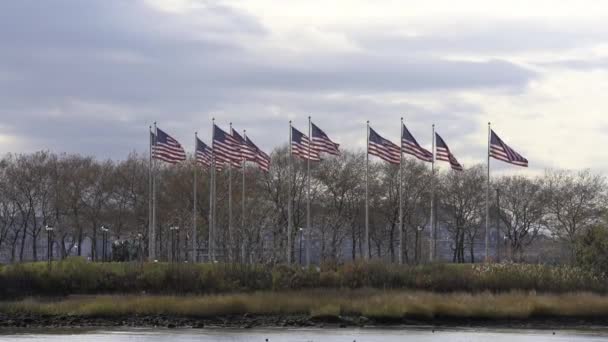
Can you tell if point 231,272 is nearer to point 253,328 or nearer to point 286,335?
point 253,328

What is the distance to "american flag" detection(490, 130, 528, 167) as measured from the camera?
278 feet

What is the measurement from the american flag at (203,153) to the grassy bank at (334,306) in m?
19.5

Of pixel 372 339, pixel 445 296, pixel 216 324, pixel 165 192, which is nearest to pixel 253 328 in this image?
pixel 216 324

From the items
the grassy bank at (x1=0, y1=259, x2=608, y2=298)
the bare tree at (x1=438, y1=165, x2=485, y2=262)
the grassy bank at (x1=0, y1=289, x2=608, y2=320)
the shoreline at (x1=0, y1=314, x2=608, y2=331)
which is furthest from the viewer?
the bare tree at (x1=438, y1=165, x2=485, y2=262)

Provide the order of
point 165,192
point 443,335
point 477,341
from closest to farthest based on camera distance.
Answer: point 477,341 → point 443,335 → point 165,192

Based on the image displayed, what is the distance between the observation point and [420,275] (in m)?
86.2

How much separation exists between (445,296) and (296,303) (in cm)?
1021

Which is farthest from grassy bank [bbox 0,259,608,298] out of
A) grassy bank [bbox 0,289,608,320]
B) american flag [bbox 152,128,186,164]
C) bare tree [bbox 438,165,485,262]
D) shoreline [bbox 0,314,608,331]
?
bare tree [bbox 438,165,485,262]

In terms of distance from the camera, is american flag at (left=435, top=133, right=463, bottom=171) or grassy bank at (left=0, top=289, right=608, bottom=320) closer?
grassy bank at (left=0, top=289, right=608, bottom=320)

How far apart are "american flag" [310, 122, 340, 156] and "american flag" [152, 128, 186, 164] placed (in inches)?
411

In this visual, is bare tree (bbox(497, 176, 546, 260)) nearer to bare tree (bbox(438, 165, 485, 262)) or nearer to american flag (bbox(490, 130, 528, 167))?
bare tree (bbox(438, 165, 485, 262))

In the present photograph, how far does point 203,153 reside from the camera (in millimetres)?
95562

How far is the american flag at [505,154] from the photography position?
84.8m

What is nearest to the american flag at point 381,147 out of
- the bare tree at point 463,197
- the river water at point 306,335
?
the river water at point 306,335
